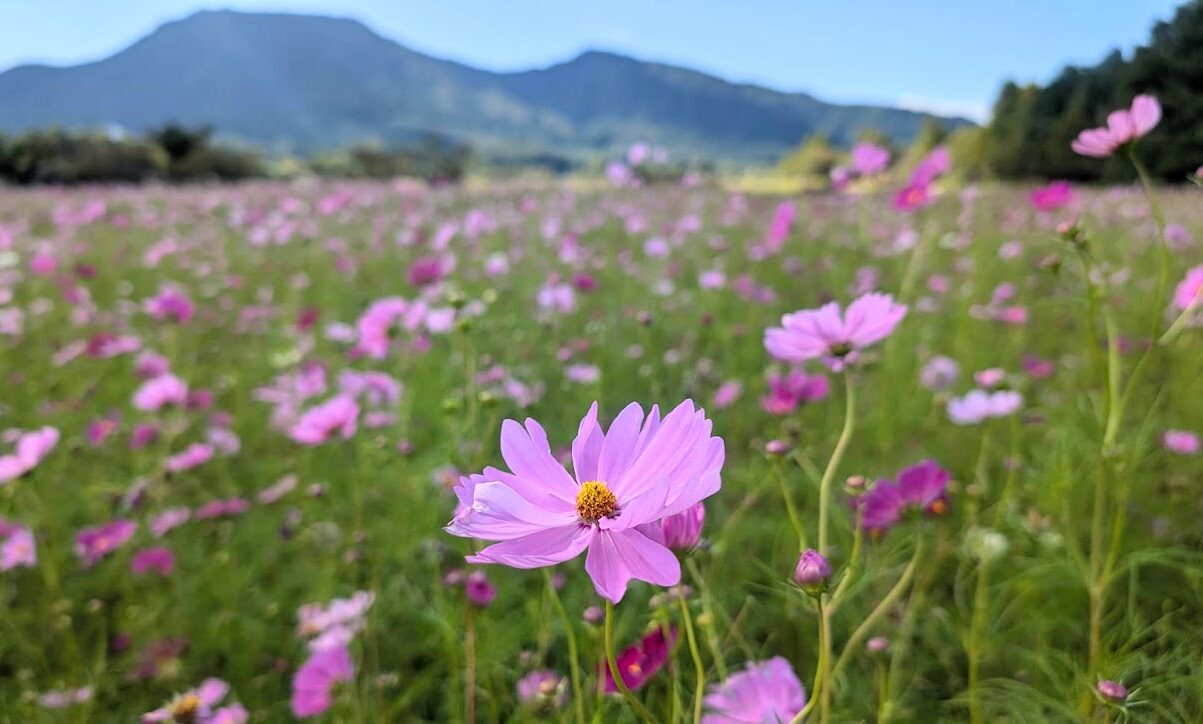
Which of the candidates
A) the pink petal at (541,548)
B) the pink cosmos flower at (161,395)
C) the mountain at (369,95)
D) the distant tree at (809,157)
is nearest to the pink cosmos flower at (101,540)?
the pink cosmos flower at (161,395)

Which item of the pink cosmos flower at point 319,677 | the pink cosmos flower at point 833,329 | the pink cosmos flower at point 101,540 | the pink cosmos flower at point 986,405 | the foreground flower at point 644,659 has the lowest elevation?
the pink cosmos flower at point 101,540

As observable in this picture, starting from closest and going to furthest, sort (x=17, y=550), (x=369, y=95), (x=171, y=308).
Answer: (x=17, y=550) < (x=171, y=308) < (x=369, y=95)

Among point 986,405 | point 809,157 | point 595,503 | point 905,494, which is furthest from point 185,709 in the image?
point 809,157

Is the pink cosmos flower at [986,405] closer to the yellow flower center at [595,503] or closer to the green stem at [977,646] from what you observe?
the green stem at [977,646]

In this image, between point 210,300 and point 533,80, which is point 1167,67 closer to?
point 210,300

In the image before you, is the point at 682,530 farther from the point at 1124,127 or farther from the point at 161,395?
the point at 161,395

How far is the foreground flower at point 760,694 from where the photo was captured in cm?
49

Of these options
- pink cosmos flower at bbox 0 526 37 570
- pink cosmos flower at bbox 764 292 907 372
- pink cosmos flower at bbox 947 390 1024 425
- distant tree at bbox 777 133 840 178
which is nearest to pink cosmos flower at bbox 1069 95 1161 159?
pink cosmos flower at bbox 764 292 907 372

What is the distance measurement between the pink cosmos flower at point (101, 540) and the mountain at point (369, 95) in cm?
5679

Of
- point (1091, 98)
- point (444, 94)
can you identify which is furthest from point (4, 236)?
point (444, 94)

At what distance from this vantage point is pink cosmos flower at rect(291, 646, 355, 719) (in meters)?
0.72

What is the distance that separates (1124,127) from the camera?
59cm

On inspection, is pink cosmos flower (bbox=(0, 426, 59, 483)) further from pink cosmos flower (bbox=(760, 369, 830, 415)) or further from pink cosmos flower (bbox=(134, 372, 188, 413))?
pink cosmos flower (bbox=(760, 369, 830, 415))

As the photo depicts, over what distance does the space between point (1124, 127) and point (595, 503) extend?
571 mm
